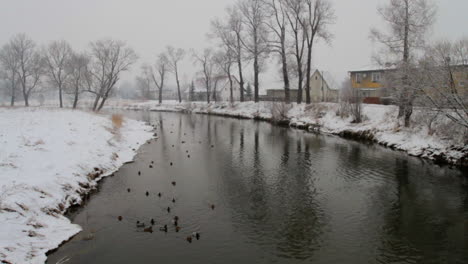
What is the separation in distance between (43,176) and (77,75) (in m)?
43.4

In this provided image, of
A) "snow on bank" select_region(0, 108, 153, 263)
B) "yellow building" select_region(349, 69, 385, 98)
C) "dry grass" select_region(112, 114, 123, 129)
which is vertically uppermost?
"yellow building" select_region(349, 69, 385, 98)

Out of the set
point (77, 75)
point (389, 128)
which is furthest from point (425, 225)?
point (77, 75)

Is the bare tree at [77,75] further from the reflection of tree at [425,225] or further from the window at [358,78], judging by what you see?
the reflection of tree at [425,225]

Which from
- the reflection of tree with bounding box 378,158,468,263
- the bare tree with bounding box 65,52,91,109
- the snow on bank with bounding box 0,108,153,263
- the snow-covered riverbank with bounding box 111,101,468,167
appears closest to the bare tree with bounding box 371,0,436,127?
the snow-covered riverbank with bounding box 111,101,468,167

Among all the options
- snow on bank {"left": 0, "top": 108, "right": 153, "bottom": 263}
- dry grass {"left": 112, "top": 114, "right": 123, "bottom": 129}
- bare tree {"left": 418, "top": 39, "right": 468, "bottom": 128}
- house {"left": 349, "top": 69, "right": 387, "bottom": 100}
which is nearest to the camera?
snow on bank {"left": 0, "top": 108, "right": 153, "bottom": 263}

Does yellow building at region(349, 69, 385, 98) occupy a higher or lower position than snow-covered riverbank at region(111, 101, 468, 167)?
higher

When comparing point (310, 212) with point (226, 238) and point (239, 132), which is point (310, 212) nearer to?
point (226, 238)

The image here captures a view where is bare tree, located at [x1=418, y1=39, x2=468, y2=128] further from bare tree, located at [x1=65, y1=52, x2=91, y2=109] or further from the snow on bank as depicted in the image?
bare tree, located at [x1=65, y1=52, x2=91, y2=109]

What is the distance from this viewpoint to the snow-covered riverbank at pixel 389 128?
62.4ft

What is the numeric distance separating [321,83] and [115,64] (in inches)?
1607

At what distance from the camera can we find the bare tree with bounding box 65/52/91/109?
4997cm

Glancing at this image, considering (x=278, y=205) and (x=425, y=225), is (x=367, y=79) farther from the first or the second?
(x=278, y=205)

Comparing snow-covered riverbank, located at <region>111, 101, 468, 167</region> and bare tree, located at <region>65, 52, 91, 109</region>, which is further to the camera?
bare tree, located at <region>65, 52, 91, 109</region>

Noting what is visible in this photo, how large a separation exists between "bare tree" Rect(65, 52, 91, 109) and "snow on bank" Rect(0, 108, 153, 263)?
29811mm
